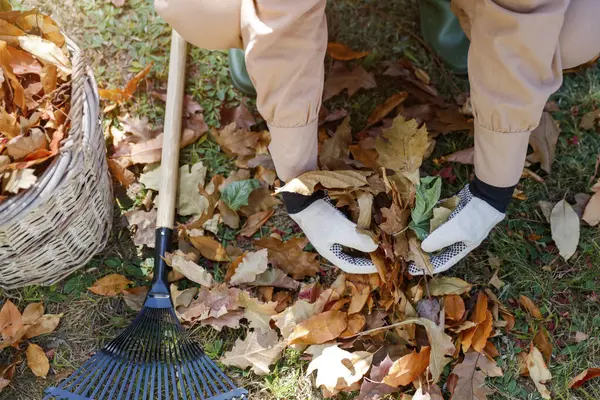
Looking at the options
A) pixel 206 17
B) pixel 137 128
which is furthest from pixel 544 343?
pixel 137 128

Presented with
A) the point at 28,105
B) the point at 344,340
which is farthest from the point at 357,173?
the point at 28,105

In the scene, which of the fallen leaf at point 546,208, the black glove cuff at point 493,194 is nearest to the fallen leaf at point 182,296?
the black glove cuff at point 493,194

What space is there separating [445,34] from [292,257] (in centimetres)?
81

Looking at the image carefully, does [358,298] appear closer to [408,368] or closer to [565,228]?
[408,368]

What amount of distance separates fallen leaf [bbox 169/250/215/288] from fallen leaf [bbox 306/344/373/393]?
0.35 meters

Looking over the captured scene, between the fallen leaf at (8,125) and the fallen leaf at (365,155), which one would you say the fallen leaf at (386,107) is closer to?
the fallen leaf at (365,155)

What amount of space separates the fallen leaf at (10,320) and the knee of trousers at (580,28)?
1463mm

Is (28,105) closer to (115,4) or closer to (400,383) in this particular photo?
(115,4)

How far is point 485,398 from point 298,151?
0.76m

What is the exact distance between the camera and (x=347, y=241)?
1493mm

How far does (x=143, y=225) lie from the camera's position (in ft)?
5.58

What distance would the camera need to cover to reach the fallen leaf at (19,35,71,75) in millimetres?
1364

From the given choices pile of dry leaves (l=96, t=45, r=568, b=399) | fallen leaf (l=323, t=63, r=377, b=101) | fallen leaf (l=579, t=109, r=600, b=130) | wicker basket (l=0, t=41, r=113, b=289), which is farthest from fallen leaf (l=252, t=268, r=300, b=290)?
fallen leaf (l=579, t=109, r=600, b=130)

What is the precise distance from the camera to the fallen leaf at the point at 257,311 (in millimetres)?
1564
